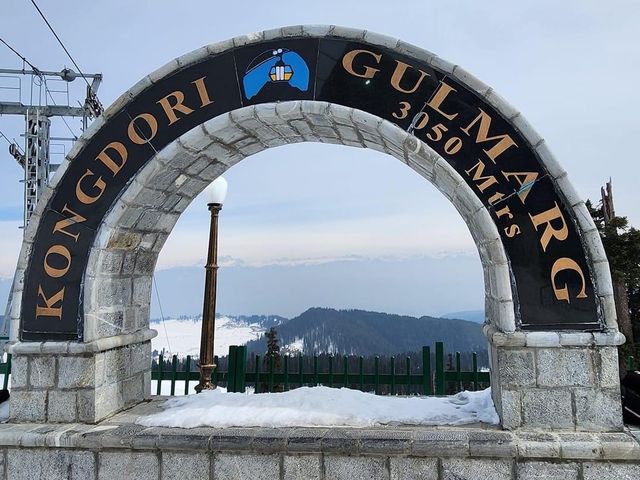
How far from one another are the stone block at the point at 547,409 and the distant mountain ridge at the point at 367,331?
6320 centimetres

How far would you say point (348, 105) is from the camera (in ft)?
14.8

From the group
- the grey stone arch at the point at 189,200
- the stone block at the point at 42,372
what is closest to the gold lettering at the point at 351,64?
the grey stone arch at the point at 189,200

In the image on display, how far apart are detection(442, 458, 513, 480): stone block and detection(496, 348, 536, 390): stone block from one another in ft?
2.05

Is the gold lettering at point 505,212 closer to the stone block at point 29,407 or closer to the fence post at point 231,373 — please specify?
the fence post at point 231,373

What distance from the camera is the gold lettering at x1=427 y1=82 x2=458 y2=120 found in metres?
4.38

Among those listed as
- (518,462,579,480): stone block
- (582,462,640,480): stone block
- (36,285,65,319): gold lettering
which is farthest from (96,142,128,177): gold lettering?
(582,462,640,480): stone block

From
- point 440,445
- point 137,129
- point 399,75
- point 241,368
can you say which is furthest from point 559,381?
point 137,129

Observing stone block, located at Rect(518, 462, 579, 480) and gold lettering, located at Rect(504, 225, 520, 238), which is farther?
gold lettering, located at Rect(504, 225, 520, 238)

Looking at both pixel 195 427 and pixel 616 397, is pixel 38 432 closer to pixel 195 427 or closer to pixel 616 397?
pixel 195 427

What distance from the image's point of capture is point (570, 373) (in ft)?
13.3

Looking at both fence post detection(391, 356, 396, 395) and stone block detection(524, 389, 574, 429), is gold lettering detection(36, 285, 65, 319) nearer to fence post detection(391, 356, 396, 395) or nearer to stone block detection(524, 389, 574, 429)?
fence post detection(391, 356, 396, 395)

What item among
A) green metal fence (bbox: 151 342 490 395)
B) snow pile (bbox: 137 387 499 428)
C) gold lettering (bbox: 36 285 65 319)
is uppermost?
gold lettering (bbox: 36 285 65 319)

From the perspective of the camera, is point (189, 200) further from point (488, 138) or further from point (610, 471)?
point (610, 471)

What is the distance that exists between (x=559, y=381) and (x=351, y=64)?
334 cm
